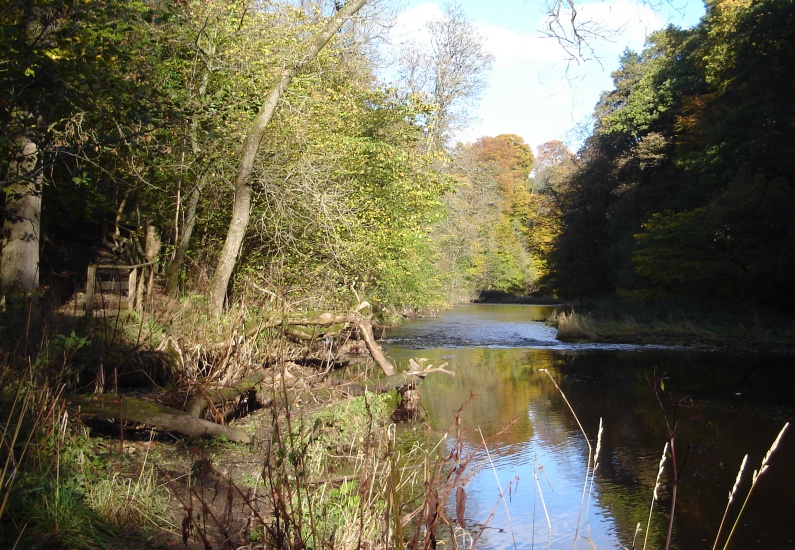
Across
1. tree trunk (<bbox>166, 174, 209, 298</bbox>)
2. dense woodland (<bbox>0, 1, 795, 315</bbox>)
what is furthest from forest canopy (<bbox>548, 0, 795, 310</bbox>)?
tree trunk (<bbox>166, 174, 209, 298</bbox>)

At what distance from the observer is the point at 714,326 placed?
26.0m

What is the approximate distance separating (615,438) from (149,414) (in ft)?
23.3

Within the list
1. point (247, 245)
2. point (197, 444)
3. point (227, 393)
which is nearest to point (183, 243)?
point (247, 245)

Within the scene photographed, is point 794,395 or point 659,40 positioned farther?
point 659,40

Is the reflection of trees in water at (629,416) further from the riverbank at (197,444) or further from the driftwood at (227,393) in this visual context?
the driftwood at (227,393)

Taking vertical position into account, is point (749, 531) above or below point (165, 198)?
below

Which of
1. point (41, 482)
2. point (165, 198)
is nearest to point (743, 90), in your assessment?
point (165, 198)

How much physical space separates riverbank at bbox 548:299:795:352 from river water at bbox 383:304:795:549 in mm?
2435

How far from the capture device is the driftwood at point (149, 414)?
5910 millimetres

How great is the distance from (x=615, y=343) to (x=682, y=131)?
16.6m

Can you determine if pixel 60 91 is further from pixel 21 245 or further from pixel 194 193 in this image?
pixel 194 193

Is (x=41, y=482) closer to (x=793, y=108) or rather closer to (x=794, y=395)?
(x=794, y=395)

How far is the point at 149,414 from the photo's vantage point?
6488 millimetres

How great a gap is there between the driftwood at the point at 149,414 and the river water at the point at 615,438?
249 centimetres
